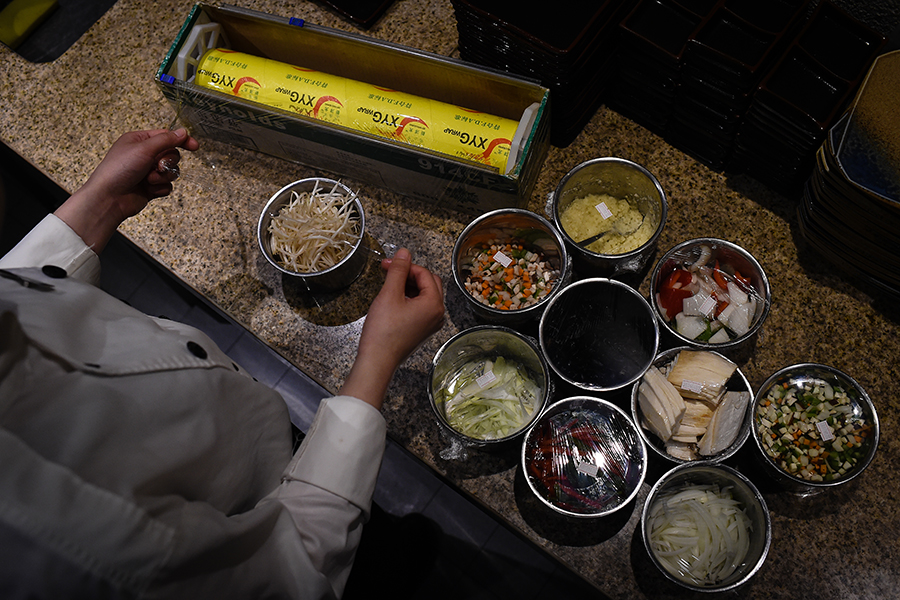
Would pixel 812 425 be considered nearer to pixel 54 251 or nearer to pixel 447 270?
pixel 447 270

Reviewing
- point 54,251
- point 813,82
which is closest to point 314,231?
point 54,251

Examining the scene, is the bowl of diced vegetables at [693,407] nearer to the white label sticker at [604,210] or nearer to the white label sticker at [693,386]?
the white label sticker at [693,386]

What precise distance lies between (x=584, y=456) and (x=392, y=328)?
0.54m

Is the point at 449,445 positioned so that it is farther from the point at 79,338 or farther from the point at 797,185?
the point at 797,185

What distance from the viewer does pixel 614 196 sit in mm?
1571

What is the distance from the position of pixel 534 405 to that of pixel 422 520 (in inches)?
29.3

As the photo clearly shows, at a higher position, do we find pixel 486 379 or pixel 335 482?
pixel 335 482

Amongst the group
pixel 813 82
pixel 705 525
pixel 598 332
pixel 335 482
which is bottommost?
pixel 705 525

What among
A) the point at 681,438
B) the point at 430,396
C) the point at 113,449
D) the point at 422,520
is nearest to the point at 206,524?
the point at 113,449

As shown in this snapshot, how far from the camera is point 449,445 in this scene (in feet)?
4.78

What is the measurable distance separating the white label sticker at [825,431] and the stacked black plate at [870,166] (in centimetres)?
39

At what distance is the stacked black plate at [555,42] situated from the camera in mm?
1394

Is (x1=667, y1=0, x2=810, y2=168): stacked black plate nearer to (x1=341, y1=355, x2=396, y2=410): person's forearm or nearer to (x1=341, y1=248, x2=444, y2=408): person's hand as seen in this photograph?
(x1=341, y1=248, x2=444, y2=408): person's hand

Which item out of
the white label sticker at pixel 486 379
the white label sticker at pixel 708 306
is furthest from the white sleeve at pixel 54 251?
the white label sticker at pixel 708 306
